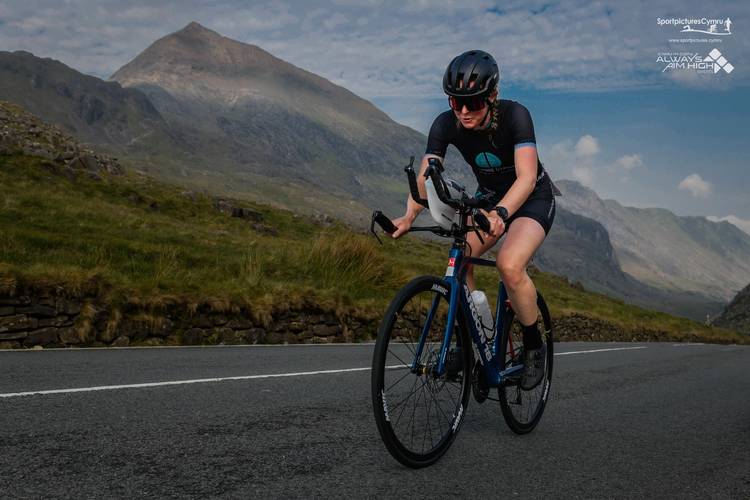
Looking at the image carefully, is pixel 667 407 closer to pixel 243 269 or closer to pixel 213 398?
pixel 213 398

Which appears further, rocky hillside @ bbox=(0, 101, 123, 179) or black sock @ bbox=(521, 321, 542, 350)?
rocky hillside @ bbox=(0, 101, 123, 179)

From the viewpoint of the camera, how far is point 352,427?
4609mm

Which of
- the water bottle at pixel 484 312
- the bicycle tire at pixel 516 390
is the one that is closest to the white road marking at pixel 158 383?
the water bottle at pixel 484 312

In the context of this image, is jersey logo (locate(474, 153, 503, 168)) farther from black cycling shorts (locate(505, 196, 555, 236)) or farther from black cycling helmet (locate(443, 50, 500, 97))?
black cycling helmet (locate(443, 50, 500, 97))

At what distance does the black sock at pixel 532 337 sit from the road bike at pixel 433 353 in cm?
46

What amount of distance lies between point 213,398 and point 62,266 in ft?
20.2

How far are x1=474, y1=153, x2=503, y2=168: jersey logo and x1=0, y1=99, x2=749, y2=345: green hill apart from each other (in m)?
6.86

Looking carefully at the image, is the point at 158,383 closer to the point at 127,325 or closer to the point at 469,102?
the point at 469,102

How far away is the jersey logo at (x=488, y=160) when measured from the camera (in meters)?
4.88

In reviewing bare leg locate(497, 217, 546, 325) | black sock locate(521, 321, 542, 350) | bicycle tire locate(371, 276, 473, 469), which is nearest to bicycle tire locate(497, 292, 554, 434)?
black sock locate(521, 321, 542, 350)

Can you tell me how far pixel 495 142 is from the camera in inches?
187

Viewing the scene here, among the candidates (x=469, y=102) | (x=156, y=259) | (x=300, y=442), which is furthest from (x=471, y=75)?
(x=156, y=259)

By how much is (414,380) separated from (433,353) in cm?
21

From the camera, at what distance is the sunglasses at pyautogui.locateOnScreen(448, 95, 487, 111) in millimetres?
4430
